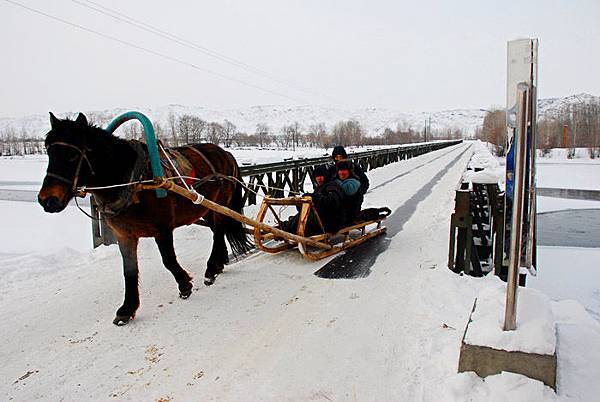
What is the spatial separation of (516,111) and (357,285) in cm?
281

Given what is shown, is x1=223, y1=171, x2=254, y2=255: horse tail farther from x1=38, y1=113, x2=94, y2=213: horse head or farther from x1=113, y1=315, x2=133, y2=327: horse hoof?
x1=38, y1=113, x2=94, y2=213: horse head

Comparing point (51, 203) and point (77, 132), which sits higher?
point (77, 132)

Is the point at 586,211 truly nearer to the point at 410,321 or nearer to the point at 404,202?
the point at 404,202

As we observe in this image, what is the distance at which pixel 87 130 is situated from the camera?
12.1 ft

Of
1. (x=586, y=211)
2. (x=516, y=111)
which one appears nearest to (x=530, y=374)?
(x=516, y=111)

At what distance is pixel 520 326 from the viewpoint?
9.45 feet

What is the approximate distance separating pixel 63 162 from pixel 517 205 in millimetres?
3396

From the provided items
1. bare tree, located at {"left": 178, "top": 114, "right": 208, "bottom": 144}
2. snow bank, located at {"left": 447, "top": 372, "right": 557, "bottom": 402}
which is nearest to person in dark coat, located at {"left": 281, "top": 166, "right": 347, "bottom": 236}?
snow bank, located at {"left": 447, "top": 372, "right": 557, "bottom": 402}

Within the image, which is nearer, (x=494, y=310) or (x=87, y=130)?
(x=494, y=310)

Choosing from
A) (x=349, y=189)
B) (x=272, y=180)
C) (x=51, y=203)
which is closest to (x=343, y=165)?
Answer: (x=349, y=189)

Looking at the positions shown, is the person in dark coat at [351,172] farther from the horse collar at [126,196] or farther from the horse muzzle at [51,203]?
the horse muzzle at [51,203]

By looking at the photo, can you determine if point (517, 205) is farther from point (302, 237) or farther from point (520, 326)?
point (302, 237)

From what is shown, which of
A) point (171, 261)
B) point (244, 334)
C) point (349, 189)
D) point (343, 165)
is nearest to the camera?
point (244, 334)

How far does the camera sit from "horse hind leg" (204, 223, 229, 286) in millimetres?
5180
